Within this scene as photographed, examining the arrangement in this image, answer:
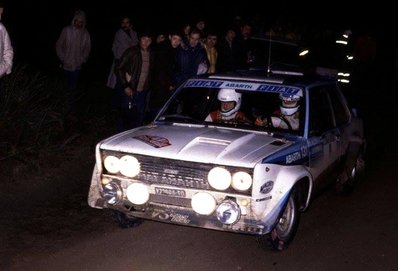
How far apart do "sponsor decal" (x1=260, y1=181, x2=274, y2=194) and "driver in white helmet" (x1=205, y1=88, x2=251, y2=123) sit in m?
1.48

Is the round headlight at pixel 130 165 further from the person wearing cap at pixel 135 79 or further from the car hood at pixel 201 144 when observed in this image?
the person wearing cap at pixel 135 79

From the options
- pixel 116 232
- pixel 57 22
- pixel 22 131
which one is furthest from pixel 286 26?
pixel 116 232

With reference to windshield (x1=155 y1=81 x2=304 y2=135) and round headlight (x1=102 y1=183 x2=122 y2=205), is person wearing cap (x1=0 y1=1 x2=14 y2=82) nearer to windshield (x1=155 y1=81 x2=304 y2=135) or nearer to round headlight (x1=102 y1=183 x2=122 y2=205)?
windshield (x1=155 y1=81 x2=304 y2=135)

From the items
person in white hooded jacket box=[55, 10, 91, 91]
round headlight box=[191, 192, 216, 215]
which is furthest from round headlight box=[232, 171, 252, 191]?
person in white hooded jacket box=[55, 10, 91, 91]

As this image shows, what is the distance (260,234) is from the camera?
570 cm

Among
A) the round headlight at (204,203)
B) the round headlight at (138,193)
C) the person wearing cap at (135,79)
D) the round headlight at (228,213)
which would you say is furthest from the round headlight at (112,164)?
the person wearing cap at (135,79)

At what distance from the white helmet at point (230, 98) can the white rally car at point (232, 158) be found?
11 millimetres

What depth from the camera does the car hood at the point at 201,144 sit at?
229 inches

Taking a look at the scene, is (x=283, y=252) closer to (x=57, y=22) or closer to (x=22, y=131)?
(x=22, y=131)

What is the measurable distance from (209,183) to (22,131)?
3.75m

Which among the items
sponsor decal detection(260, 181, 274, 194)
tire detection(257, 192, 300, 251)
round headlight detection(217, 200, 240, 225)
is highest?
sponsor decal detection(260, 181, 274, 194)

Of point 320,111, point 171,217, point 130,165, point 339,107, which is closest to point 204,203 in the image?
point 171,217

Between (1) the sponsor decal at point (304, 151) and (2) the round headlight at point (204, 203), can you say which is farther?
(1) the sponsor decal at point (304, 151)

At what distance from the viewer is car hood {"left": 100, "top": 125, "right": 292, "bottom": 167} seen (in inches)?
229
